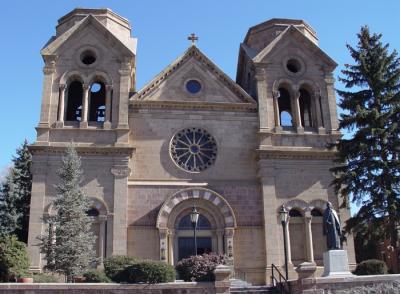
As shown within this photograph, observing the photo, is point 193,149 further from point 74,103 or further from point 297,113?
point 74,103

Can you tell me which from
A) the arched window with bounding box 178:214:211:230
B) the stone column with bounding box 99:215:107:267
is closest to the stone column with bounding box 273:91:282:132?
the arched window with bounding box 178:214:211:230

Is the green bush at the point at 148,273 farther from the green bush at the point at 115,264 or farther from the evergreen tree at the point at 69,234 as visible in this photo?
the evergreen tree at the point at 69,234

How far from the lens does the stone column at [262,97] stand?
3156 centimetres

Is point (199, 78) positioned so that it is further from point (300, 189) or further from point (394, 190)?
point (394, 190)

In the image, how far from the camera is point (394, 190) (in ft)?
79.6

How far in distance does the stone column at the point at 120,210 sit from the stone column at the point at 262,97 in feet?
29.6

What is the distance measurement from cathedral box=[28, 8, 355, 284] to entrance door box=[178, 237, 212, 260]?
61mm

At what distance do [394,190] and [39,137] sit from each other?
19613mm

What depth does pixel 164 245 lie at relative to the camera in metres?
27.8

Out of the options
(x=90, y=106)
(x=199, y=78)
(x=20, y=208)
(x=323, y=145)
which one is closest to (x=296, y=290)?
(x=323, y=145)

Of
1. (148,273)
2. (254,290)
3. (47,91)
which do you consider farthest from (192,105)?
(148,273)

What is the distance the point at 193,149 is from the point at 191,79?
4.84 metres

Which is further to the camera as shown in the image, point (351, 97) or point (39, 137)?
point (39, 137)

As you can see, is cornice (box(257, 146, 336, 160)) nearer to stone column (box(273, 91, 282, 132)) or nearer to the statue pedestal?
stone column (box(273, 91, 282, 132))
